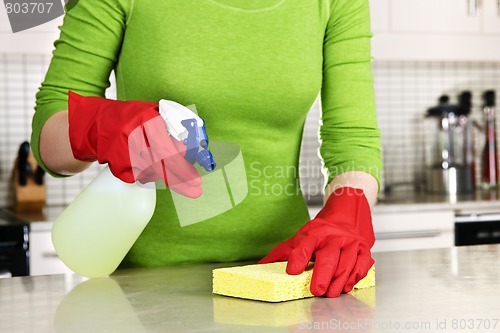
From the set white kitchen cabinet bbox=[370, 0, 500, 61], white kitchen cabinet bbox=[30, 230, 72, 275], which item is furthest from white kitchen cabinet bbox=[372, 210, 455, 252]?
white kitchen cabinet bbox=[30, 230, 72, 275]

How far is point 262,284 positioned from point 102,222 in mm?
292

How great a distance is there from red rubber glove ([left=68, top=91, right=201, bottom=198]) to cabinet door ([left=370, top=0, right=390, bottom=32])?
6.76ft

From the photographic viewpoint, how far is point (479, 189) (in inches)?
133

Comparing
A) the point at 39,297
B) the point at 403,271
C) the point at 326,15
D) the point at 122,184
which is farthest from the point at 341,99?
the point at 39,297

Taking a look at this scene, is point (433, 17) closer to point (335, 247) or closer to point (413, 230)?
point (413, 230)

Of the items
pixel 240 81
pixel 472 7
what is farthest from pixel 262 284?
pixel 472 7

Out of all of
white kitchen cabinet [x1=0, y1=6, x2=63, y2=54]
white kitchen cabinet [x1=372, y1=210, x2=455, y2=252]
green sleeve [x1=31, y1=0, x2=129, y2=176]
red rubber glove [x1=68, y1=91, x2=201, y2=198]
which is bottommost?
white kitchen cabinet [x1=372, y1=210, x2=455, y2=252]

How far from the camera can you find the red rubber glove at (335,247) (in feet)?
3.43

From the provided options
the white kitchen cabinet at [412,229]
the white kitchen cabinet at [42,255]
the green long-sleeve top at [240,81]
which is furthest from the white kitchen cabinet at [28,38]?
the green long-sleeve top at [240,81]

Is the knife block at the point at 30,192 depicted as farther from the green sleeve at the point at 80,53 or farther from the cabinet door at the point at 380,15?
the green sleeve at the point at 80,53

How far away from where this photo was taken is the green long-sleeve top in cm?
134

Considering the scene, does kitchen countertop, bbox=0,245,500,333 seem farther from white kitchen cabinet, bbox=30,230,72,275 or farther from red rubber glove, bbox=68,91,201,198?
white kitchen cabinet, bbox=30,230,72,275

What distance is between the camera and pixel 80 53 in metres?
1.32

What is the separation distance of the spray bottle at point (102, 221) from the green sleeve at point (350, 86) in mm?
462
